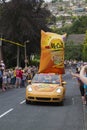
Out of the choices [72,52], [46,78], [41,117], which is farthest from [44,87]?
[72,52]

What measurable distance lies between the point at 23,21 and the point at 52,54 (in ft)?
136

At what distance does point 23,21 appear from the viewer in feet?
218

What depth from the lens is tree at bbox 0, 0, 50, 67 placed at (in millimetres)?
66688

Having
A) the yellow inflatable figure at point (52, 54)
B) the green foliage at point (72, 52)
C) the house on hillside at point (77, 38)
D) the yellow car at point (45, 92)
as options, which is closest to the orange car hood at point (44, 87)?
A: the yellow car at point (45, 92)

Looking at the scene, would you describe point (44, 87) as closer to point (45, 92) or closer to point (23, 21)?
point (45, 92)

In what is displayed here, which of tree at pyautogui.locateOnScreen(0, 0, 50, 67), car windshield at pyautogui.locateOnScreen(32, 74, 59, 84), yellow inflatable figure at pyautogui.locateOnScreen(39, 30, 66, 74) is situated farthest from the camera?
tree at pyautogui.locateOnScreen(0, 0, 50, 67)

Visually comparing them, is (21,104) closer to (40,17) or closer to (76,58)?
(40,17)

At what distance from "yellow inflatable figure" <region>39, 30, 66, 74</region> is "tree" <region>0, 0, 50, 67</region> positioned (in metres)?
40.1

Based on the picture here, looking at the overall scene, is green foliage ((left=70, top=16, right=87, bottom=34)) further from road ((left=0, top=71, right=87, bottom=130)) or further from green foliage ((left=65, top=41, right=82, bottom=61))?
road ((left=0, top=71, right=87, bottom=130))

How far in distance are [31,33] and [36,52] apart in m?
5.14

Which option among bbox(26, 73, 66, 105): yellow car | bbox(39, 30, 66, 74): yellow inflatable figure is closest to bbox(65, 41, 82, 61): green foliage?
bbox(39, 30, 66, 74): yellow inflatable figure

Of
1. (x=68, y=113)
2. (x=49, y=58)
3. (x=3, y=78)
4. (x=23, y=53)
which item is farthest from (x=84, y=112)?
(x=23, y=53)

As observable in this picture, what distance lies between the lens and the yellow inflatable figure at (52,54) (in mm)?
25505

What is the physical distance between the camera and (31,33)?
66.1 metres
